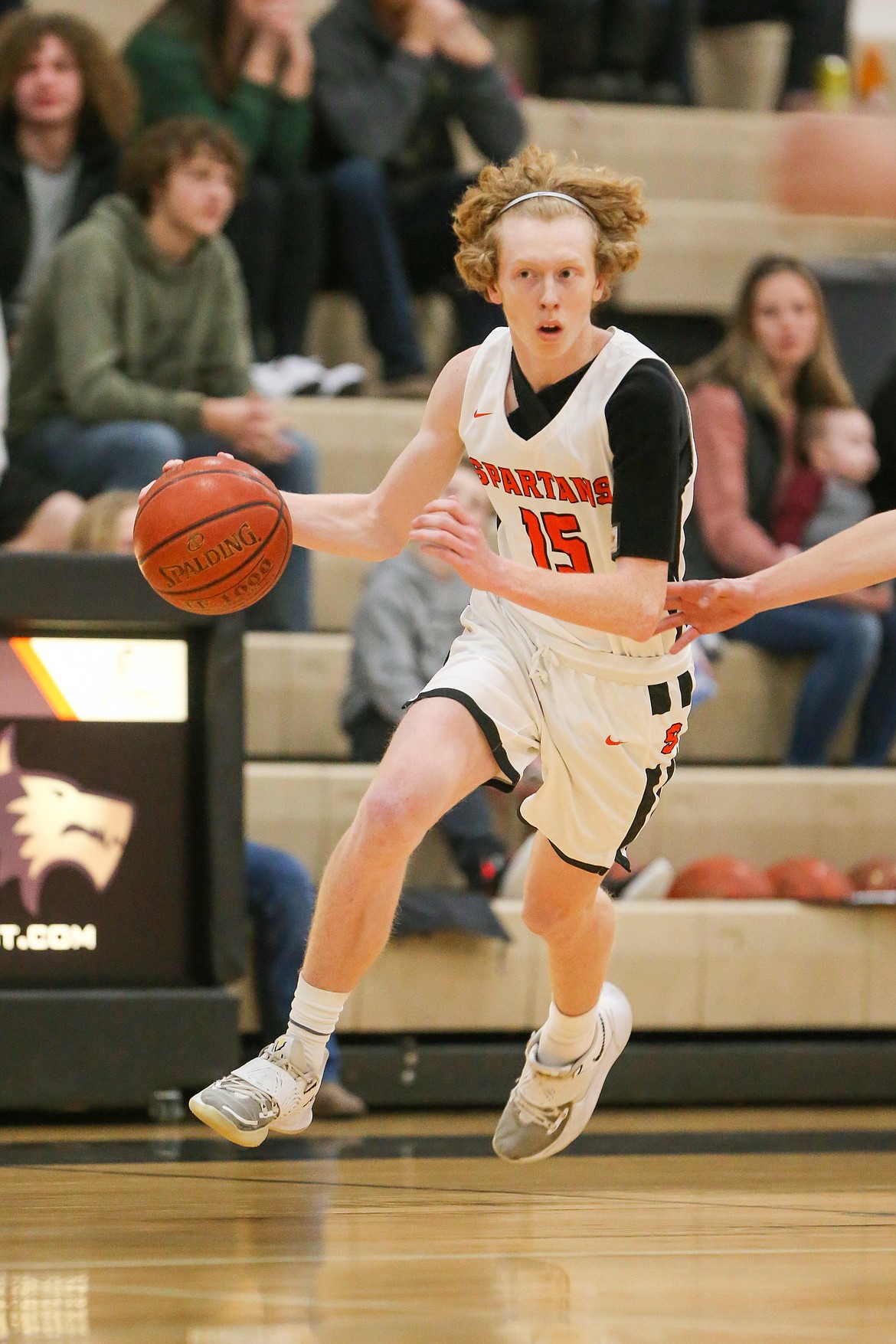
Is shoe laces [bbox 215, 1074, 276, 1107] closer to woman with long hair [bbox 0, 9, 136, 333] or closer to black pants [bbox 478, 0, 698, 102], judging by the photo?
woman with long hair [bbox 0, 9, 136, 333]

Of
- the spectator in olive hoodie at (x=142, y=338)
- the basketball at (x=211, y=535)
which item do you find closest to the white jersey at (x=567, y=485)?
the basketball at (x=211, y=535)

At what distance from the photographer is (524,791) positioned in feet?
19.7

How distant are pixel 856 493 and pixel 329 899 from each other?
3868 mm

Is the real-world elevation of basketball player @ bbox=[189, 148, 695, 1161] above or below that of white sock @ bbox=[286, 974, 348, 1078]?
above

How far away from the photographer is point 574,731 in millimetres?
3725

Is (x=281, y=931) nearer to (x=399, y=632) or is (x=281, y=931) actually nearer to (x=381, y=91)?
(x=399, y=632)

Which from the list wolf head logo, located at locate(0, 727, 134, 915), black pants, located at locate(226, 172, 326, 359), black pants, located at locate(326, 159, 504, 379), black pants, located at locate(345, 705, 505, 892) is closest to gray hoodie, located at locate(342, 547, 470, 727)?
black pants, located at locate(345, 705, 505, 892)

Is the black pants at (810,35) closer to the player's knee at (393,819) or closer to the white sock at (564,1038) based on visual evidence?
the white sock at (564,1038)

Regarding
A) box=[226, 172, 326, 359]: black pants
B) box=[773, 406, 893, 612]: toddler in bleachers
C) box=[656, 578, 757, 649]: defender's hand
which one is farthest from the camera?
box=[226, 172, 326, 359]: black pants

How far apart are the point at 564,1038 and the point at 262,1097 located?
922mm

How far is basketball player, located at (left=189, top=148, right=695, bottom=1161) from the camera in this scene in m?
3.46

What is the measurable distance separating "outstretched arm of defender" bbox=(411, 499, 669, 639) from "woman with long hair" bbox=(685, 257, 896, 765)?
3.15m

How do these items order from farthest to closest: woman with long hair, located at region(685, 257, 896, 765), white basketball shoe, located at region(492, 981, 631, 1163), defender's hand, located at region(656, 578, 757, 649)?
woman with long hair, located at region(685, 257, 896, 765)
white basketball shoe, located at region(492, 981, 631, 1163)
defender's hand, located at region(656, 578, 757, 649)

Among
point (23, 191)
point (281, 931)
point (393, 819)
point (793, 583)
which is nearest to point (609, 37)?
point (23, 191)
